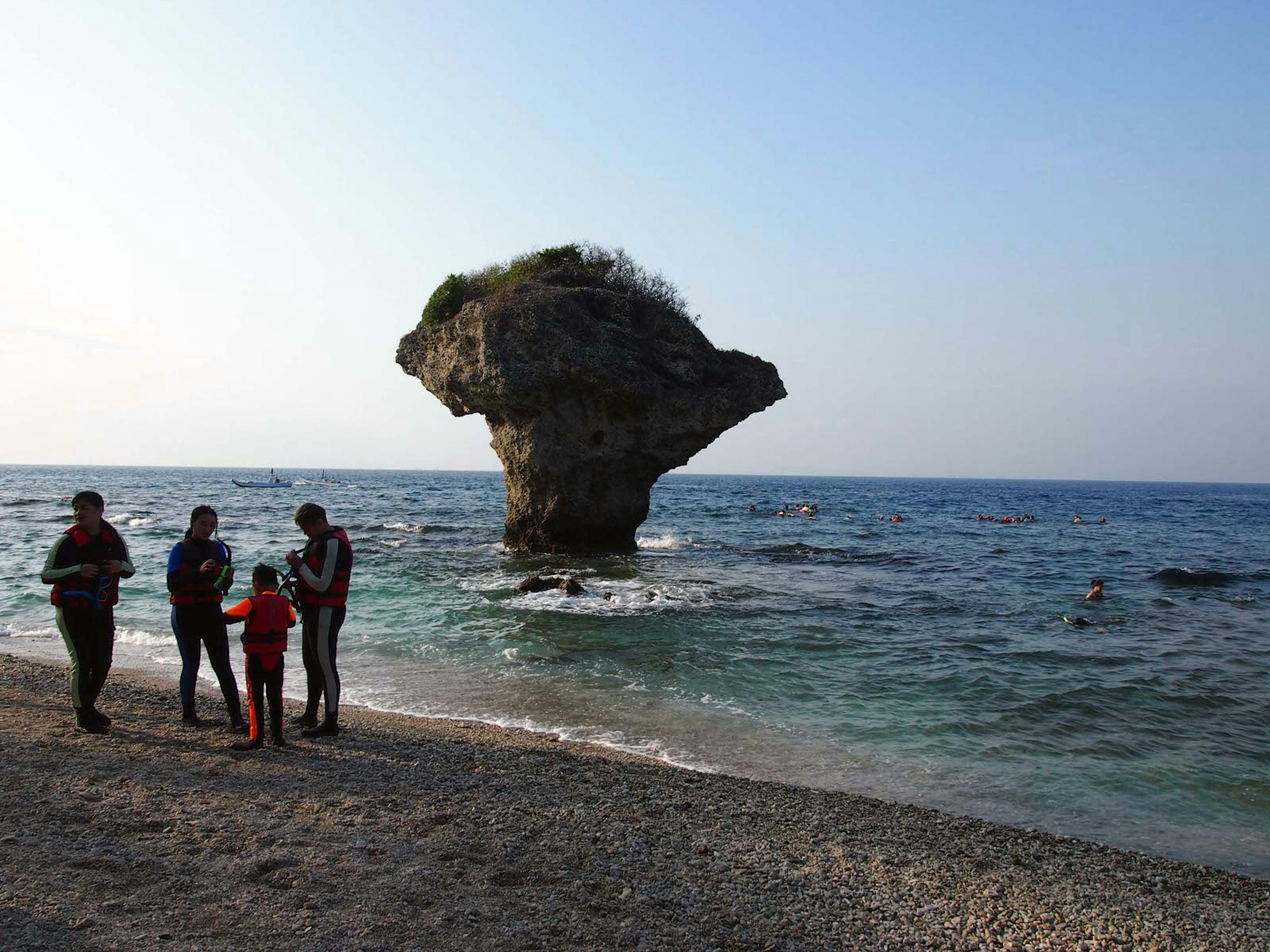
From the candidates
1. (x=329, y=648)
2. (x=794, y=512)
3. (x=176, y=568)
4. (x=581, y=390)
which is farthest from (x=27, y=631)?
(x=794, y=512)

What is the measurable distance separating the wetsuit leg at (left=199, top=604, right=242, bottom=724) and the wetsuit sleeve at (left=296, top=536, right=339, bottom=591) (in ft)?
3.02

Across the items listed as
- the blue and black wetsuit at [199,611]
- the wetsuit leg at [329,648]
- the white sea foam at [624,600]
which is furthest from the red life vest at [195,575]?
the white sea foam at [624,600]

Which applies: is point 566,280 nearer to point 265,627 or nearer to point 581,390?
point 581,390

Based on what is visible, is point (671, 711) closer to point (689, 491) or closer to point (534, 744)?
point (534, 744)

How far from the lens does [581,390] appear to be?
23.8m

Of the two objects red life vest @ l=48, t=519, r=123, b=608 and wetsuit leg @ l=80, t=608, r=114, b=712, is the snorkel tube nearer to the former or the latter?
red life vest @ l=48, t=519, r=123, b=608

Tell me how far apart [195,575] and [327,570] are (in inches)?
46.2

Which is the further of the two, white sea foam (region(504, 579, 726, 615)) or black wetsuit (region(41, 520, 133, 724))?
white sea foam (region(504, 579, 726, 615))

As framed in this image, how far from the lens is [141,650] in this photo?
41.3 feet

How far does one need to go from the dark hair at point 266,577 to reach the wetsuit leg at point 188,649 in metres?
0.72

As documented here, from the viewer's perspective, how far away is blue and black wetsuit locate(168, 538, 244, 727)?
718 centimetres

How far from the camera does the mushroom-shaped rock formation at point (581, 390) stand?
23.1m

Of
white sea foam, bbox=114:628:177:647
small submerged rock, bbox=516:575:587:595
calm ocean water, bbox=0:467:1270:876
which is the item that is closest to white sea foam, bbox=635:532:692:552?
calm ocean water, bbox=0:467:1270:876

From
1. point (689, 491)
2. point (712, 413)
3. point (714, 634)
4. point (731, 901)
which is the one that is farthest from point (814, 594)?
point (689, 491)
